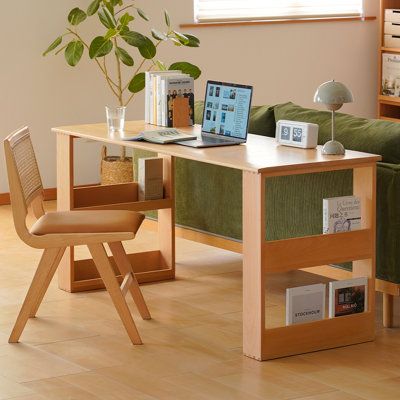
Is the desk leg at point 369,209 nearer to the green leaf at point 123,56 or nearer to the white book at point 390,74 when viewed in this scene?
the green leaf at point 123,56

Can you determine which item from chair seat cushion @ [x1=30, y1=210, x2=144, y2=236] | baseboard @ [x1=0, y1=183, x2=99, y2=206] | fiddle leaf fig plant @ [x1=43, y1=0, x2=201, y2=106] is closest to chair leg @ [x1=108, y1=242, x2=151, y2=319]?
chair seat cushion @ [x1=30, y1=210, x2=144, y2=236]

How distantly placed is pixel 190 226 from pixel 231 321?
882 millimetres

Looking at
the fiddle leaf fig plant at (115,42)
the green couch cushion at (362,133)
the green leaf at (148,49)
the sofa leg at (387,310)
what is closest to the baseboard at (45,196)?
the fiddle leaf fig plant at (115,42)

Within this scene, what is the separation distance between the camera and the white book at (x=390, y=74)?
8094 millimetres

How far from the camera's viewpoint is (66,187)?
476 centimetres

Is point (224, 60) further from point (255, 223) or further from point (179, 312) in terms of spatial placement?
point (255, 223)

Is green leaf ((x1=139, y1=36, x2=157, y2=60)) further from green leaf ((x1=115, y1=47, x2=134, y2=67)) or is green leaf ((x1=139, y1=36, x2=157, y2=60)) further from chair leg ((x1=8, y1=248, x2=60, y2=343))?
chair leg ((x1=8, y1=248, x2=60, y2=343))

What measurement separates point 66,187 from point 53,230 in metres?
0.79

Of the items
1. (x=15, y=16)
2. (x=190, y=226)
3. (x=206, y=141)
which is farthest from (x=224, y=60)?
(x=206, y=141)

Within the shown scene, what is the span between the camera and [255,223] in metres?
3.74

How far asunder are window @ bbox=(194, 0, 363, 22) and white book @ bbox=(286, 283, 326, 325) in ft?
12.7

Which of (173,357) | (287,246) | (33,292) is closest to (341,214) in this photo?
(287,246)

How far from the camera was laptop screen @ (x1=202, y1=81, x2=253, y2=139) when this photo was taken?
4.33m

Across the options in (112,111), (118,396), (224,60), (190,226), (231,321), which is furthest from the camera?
(224,60)
